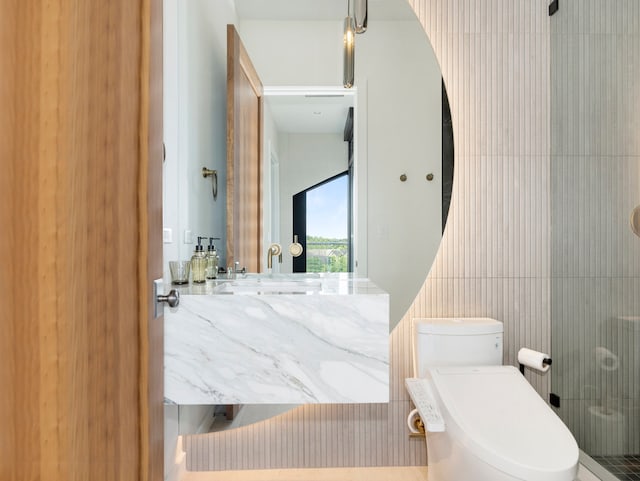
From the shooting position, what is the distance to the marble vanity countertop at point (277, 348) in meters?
1.24

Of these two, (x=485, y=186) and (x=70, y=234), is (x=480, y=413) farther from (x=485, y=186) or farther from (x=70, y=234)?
(x=70, y=234)

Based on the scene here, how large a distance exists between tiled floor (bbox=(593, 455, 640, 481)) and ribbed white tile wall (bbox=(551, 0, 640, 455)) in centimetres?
2

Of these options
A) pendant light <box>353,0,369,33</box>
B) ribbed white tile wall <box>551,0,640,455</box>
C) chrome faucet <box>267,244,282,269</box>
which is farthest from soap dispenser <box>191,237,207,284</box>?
ribbed white tile wall <box>551,0,640,455</box>

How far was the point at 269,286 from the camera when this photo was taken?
1.51 metres

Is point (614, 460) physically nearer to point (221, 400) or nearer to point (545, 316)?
point (545, 316)

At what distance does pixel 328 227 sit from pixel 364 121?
0.51m

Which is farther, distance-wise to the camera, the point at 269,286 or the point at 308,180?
the point at 308,180

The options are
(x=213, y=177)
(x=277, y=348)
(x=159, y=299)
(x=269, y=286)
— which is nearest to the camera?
(x=159, y=299)

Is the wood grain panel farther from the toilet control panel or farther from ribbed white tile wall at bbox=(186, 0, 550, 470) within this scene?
ribbed white tile wall at bbox=(186, 0, 550, 470)

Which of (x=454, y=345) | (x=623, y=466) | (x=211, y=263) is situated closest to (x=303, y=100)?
(x=211, y=263)

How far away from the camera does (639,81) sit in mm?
1476

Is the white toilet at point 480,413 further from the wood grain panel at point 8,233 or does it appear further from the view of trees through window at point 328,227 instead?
the wood grain panel at point 8,233

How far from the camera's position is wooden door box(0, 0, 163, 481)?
0.63m

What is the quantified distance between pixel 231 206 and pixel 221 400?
79 centimetres
